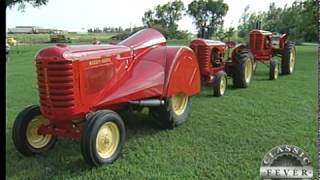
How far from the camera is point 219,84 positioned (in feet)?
28.1

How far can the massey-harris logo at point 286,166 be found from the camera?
11.3 ft

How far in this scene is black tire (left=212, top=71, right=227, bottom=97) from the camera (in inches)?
336

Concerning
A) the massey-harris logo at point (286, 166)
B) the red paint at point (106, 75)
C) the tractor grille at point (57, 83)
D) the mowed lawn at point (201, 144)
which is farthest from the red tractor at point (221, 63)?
the massey-harris logo at point (286, 166)

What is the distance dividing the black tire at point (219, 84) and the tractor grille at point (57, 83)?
4.56 meters

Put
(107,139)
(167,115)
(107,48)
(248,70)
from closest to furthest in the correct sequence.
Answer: (107,139)
(107,48)
(167,115)
(248,70)

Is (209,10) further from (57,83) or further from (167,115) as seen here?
(57,83)

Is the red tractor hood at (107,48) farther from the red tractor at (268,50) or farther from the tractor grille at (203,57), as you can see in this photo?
the red tractor at (268,50)

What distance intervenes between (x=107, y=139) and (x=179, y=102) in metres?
2.08

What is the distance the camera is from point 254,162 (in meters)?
4.54

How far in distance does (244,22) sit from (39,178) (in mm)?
29631

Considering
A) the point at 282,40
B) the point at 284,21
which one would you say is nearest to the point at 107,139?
the point at 282,40

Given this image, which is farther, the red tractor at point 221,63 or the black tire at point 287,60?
the black tire at point 287,60

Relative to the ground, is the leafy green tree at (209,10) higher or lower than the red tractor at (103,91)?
higher

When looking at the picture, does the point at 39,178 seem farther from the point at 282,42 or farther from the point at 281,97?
the point at 282,42
